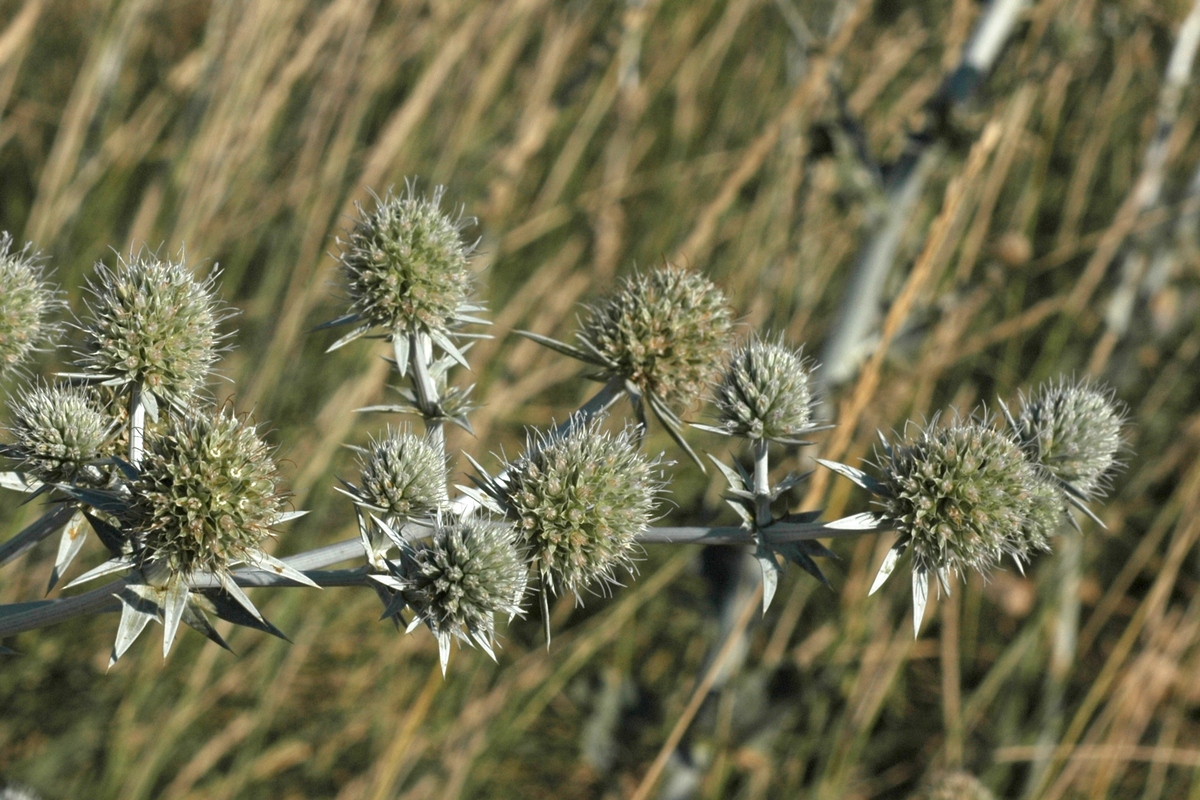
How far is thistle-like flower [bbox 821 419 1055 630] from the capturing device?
1.62m

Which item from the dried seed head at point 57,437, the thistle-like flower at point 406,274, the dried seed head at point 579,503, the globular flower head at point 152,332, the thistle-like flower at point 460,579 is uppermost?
the thistle-like flower at point 406,274

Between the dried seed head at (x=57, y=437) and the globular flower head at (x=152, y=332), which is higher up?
the globular flower head at (x=152, y=332)

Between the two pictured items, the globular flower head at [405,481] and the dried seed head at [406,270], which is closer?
the globular flower head at [405,481]

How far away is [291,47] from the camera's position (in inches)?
140

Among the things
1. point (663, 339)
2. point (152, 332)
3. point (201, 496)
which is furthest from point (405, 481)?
point (663, 339)

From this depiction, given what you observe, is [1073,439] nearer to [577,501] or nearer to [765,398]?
[765,398]

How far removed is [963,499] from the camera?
1.62 metres

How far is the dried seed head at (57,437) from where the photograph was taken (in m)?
1.49

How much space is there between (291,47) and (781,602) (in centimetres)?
259

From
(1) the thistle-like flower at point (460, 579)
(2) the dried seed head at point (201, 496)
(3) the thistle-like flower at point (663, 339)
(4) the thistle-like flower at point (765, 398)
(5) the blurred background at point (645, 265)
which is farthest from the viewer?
(5) the blurred background at point (645, 265)

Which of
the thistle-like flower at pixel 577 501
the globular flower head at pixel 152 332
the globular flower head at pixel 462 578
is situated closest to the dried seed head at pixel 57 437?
the globular flower head at pixel 152 332

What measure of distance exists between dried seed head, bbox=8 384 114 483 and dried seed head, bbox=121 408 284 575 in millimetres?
99

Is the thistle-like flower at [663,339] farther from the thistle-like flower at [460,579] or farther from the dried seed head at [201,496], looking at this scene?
the dried seed head at [201,496]

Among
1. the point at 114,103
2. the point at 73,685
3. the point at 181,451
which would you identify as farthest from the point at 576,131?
the point at 181,451
